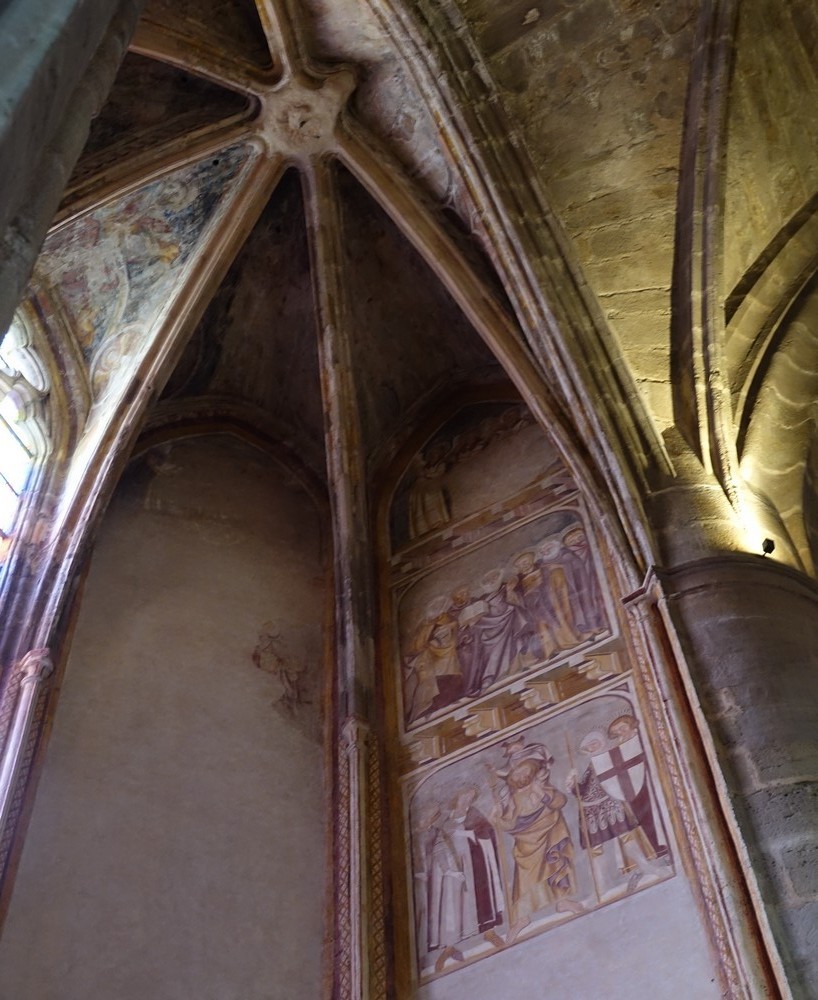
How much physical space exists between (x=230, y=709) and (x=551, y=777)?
243 centimetres

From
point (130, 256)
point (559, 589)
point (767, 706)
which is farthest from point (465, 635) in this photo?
point (130, 256)

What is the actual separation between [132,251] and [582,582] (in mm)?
4621

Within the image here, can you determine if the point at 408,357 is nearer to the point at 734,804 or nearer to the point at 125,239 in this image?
the point at 125,239

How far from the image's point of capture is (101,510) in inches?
353

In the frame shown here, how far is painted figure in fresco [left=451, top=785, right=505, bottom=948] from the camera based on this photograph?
22.9 feet

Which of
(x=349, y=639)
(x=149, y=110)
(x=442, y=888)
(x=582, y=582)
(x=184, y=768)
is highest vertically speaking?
(x=149, y=110)

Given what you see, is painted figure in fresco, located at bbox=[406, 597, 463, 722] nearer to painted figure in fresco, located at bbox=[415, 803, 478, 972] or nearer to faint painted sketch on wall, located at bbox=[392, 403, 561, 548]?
painted figure in fresco, located at bbox=[415, 803, 478, 972]

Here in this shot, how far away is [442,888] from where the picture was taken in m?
7.37

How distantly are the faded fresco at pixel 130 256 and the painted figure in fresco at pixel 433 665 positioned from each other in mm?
3287

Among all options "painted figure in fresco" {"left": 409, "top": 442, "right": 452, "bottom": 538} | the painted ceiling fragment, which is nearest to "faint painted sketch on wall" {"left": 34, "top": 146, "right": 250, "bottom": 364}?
the painted ceiling fragment

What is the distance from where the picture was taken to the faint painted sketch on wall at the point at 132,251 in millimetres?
9734

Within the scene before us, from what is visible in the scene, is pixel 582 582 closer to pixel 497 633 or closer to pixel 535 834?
pixel 497 633

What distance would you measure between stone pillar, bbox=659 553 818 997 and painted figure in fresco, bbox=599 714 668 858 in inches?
36.6

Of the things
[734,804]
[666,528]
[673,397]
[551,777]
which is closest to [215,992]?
[551,777]
